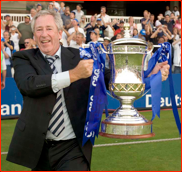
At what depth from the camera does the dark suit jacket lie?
275 centimetres

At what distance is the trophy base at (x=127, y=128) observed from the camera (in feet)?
8.23

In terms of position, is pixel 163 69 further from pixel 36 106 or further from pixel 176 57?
pixel 176 57

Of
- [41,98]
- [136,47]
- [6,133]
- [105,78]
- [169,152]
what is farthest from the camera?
[6,133]

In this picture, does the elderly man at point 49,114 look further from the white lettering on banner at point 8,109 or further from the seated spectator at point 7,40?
the seated spectator at point 7,40

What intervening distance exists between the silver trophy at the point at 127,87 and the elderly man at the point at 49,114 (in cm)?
26

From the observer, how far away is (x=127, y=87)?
8.47ft

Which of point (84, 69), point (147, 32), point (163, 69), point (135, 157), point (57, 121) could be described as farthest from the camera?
point (147, 32)

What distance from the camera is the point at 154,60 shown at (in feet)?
9.22

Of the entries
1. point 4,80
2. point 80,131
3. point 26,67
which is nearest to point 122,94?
point 80,131

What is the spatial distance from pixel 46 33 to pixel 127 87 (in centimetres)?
71

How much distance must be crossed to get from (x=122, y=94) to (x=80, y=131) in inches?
18.1

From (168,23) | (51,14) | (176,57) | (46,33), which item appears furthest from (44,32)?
(168,23)

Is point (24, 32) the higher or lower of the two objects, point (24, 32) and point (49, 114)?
the higher

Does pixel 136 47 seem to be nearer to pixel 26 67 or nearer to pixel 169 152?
pixel 26 67
